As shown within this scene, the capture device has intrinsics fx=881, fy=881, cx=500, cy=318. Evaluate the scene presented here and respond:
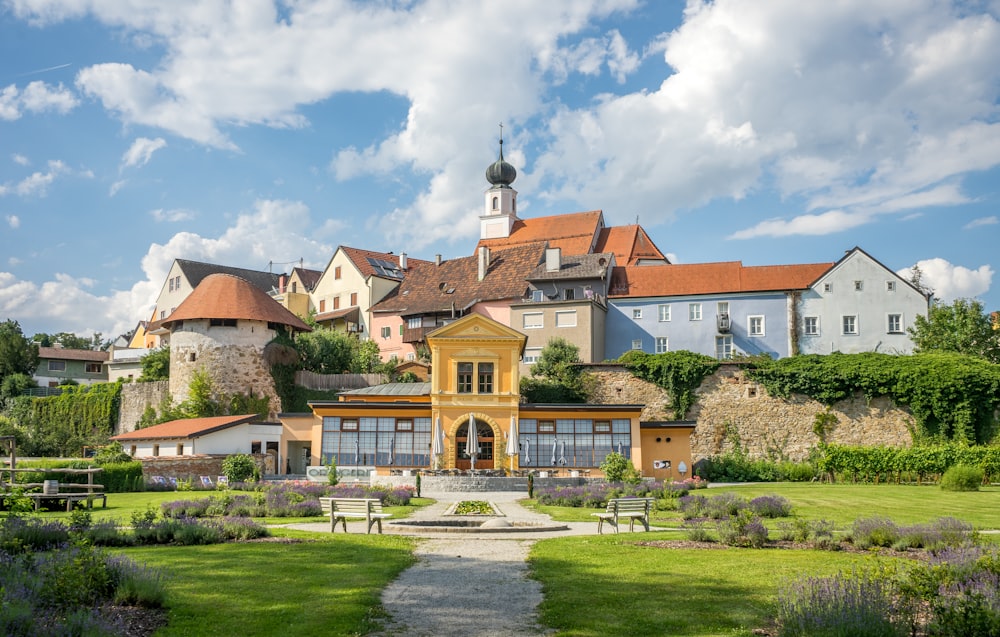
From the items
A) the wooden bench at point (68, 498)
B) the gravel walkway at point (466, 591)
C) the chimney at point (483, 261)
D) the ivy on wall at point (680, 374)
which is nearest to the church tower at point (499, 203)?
the chimney at point (483, 261)

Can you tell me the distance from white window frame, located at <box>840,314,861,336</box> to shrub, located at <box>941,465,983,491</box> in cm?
2121

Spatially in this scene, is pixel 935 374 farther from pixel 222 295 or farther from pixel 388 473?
pixel 222 295

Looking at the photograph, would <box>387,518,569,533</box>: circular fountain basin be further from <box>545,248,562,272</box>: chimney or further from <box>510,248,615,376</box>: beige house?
<box>545,248,562,272</box>: chimney

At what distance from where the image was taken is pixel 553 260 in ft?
187

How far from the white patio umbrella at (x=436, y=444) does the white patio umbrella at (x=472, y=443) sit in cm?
114

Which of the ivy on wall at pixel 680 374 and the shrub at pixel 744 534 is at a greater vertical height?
the ivy on wall at pixel 680 374

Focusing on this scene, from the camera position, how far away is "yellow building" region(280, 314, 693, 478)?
3925cm

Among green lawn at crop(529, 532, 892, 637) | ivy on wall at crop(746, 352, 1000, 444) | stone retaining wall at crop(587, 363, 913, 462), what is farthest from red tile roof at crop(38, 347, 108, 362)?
green lawn at crop(529, 532, 892, 637)

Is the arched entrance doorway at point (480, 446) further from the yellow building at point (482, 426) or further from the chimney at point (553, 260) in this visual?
the chimney at point (553, 260)

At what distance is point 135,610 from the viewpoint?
912 cm

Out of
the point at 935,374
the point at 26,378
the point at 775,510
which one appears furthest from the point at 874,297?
the point at 26,378

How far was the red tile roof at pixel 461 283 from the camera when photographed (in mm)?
59250

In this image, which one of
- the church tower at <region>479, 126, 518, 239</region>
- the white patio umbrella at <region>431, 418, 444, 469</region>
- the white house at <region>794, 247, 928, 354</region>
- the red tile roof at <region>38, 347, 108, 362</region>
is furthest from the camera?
the church tower at <region>479, 126, 518, 239</region>

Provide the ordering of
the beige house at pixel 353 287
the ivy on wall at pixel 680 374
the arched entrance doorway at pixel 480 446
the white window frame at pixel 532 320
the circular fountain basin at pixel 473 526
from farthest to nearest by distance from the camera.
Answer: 1. the beige house at pixel 353 287
2. the white window frame at pixel 532 320
3. the ivy on wall at pixel 680 374
4. the arched entrance doorway at pixel 480 446
5. the circular fountain basin at pixel 473 526
